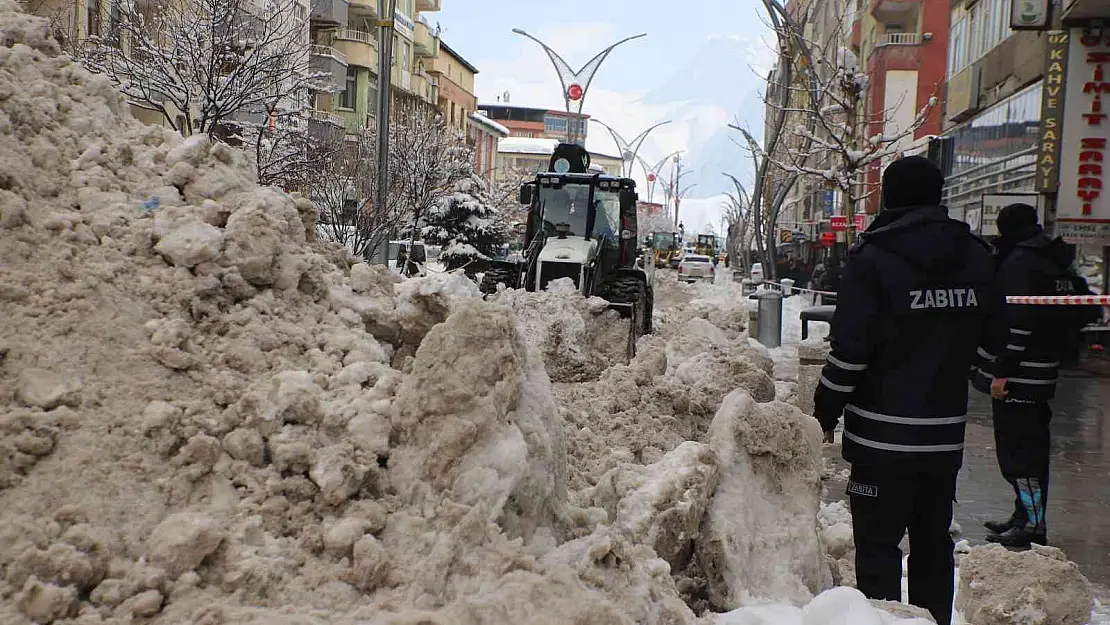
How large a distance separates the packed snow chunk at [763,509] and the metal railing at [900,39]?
38.1 m

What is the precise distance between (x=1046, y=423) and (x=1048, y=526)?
1279mm

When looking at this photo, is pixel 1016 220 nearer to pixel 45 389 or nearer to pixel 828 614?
pixel 828 614

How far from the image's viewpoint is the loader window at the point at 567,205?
1539 centimetres

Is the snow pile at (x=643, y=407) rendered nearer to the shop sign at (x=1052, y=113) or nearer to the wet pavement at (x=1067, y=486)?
the wet pavement at (x=1067, y=486)

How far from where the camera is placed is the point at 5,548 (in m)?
2.68

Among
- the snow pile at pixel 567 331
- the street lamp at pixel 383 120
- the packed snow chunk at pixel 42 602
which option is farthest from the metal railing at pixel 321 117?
the packed snow chunk at pixel 42 602

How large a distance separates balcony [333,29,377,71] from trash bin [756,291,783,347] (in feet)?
104

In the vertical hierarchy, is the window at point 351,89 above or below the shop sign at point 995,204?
above

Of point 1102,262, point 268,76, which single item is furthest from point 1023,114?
point 268,76

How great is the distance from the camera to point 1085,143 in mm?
17328

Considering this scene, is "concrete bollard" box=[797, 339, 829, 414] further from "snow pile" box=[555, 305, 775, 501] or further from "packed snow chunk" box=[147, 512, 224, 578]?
"packed snow chunk" box=[147, 512, 224, 578]

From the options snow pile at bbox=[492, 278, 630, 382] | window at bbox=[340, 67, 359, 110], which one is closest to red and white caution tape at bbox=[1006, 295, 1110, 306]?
snow pile at bbox=[492, 278, 630, 382]

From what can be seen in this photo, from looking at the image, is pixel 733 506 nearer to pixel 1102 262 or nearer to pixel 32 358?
pixel 32 358

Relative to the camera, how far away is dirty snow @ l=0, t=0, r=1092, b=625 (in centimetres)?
280
